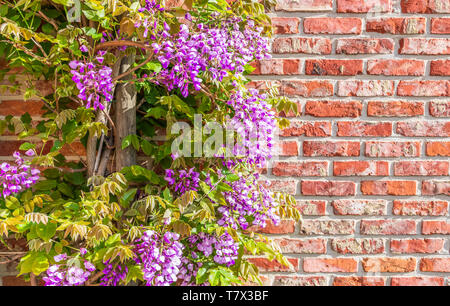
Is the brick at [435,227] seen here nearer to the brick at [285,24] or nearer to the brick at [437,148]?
the brick at [437,148]

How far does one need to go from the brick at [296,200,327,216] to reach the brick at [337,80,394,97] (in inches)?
16.4

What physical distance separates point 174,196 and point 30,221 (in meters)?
0.43

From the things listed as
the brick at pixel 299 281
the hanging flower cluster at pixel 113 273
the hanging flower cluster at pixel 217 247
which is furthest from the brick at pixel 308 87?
the hanging flower cluster at pixel 113 273

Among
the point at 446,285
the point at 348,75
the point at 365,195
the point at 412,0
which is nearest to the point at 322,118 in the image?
the point at 348,75

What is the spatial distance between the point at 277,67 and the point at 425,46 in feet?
1.80

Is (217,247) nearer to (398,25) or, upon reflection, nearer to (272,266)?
(272,266)

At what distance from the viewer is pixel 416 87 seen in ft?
4.44

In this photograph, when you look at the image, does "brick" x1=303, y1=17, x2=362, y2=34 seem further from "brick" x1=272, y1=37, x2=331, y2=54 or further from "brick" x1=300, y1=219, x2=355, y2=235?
"brick" x1=300, y1=219, x2=355, y2=235

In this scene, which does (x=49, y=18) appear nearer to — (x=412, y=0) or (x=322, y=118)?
(x=322, y=118)

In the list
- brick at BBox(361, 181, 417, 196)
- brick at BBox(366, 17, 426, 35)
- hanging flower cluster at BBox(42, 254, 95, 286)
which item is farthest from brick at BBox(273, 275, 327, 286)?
brick at BBox(366, 17, 426, 35)

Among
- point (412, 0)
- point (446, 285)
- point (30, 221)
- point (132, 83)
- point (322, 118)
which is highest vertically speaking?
point (412, 0)

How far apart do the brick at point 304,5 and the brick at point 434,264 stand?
102 cm

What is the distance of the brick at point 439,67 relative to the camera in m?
1.35

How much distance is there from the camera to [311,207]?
1.38 m
